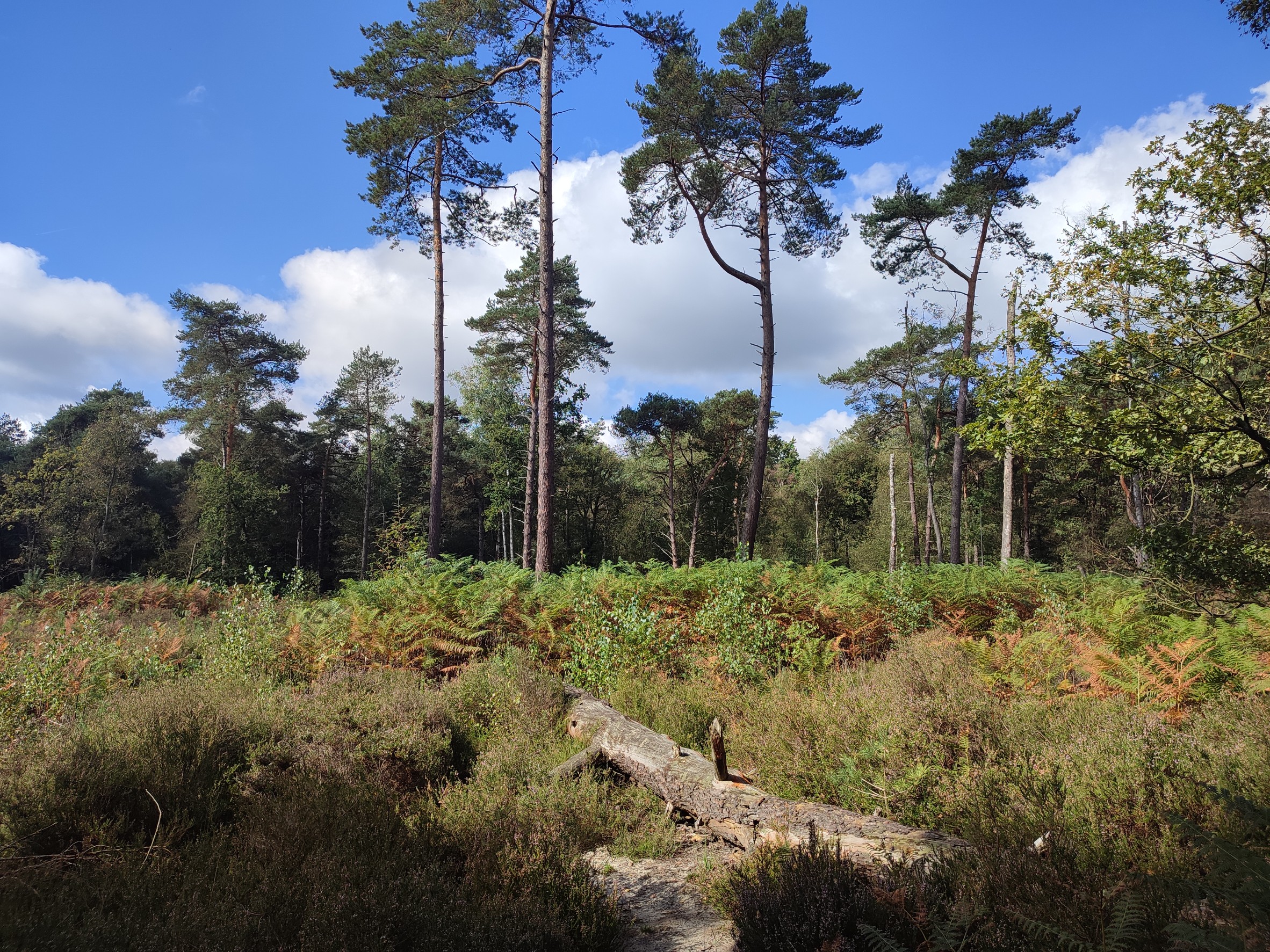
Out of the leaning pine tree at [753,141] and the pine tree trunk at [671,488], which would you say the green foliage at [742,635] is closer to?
the leaning pine tree at [753,141]

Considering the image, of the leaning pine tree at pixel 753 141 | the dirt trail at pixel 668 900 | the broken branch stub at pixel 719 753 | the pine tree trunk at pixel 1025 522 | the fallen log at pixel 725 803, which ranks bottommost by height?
the dirt trail at pixel 668 900

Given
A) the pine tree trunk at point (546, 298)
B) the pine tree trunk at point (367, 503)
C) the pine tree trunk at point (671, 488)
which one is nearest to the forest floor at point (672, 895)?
the pine tree trunk at point (546, 298)

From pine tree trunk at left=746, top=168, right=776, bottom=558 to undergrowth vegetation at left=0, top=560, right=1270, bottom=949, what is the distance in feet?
19.4

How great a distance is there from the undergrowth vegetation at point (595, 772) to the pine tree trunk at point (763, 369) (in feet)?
19.4

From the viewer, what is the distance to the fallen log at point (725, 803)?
360 centimetres

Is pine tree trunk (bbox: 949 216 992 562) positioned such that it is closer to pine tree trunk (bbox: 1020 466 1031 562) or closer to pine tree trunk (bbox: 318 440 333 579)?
pine tree trunk (bbox: 1020 466 1031 562)

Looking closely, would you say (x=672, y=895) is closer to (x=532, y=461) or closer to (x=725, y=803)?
(x=725, y=803)

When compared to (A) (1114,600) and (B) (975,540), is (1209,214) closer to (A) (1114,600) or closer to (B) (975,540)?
(A) (1114,600)

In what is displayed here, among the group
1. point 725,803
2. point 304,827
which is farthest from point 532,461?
point 304,827

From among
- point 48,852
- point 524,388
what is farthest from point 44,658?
point 524,388

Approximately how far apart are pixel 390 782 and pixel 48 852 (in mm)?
1913

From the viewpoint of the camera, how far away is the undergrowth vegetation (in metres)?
2.79

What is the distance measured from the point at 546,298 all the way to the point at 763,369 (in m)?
5.78

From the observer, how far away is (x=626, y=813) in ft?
15.6
